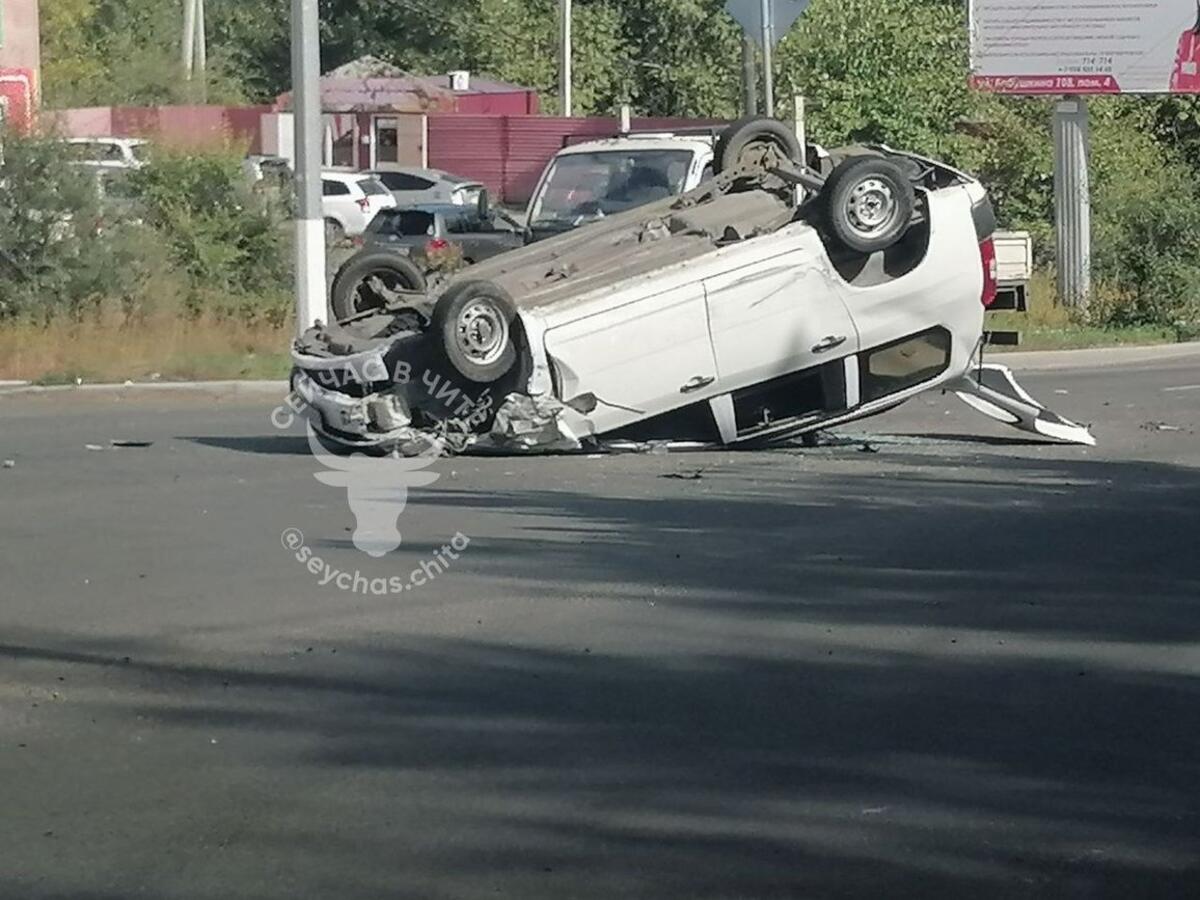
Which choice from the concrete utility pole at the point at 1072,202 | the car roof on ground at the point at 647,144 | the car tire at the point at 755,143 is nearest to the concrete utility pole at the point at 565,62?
the concrete utility pole at the point at 1072,202

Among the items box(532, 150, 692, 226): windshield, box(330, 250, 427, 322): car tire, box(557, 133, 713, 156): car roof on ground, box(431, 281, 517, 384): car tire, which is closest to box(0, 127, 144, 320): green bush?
box(532, 150, 692, 226): windshield

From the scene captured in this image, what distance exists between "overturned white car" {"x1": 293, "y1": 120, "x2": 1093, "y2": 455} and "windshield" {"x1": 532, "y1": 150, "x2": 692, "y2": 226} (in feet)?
20.0

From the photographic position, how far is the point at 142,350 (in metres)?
21.4

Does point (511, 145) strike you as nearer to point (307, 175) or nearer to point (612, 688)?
point (307, 175)

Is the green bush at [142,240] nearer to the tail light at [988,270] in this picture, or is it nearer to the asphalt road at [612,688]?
the asphalt road at [612,688]

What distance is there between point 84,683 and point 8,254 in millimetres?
15453

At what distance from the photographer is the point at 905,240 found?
13.7 meters

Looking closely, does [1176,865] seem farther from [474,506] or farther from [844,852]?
[474,506]

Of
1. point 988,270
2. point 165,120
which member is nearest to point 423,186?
point 165,120

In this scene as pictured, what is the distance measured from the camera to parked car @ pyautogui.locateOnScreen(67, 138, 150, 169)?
23.2 metres

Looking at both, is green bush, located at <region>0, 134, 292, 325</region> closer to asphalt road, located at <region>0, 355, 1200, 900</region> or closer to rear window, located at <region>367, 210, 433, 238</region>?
rear window, located at <region>367, 210, 433, 238</region>

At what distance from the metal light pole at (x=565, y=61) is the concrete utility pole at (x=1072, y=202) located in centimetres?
2465

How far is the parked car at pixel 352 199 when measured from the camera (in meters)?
40.7

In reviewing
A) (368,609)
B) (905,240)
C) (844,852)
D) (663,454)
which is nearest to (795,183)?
(905,240)
